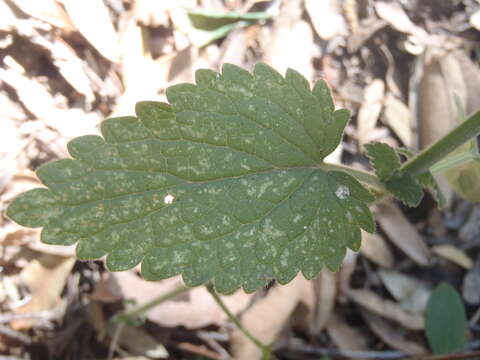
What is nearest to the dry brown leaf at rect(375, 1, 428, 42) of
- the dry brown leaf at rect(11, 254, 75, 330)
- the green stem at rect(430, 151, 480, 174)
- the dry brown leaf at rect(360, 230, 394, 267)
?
the dry brown leaf at rect(360, 230, 394, 267)

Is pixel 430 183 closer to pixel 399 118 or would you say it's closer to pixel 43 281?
pixel 399 118

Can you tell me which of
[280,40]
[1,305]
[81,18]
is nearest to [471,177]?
[280,40]

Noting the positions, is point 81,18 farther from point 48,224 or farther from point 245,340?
point 245,340

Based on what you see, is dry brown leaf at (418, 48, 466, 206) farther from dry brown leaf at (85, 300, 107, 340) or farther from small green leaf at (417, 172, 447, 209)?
dry brown leaf at (85, 300, 107, 340)

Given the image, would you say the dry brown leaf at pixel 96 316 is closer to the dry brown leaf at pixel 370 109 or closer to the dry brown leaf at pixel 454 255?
the dry brown leaf at pixel 370 109

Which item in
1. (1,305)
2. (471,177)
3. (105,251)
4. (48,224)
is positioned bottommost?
(471,177)

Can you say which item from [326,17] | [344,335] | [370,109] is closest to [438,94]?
[370,109]
